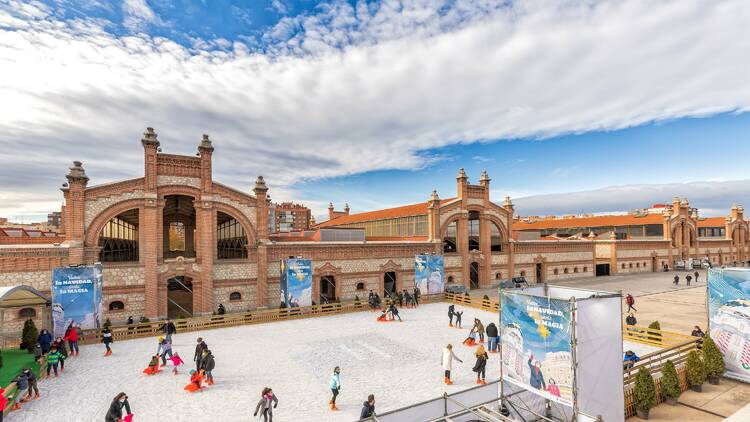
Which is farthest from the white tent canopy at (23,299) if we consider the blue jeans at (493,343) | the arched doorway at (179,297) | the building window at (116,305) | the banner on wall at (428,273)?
the banner on wall at (428,273)

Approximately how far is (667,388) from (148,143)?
95.8ft

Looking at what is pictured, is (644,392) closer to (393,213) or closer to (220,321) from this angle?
(220,321)

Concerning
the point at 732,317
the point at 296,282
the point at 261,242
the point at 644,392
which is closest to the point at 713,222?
the point at 732,317

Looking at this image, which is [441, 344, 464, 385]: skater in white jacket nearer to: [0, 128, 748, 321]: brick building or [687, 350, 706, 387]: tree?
[687, 350, 706, 387]: tree

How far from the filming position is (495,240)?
1614 inches

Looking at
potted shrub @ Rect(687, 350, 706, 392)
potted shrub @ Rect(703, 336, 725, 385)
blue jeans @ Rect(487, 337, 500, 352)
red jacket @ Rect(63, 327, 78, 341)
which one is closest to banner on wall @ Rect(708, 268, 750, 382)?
potted shrub @ Rect(703, 336, 725, 385)

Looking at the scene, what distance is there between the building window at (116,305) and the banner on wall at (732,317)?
31.0 m

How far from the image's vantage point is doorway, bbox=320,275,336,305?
3081 centimetres

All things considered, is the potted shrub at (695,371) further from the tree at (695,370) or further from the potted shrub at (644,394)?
the potted shrub at (644,394)

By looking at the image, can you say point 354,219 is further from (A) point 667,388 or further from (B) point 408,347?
(A) point 667,388

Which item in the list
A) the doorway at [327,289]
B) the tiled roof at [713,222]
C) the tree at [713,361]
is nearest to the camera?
the tree at [713,361]

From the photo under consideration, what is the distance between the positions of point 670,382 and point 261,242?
2392 cm

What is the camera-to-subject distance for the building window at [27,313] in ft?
68.8

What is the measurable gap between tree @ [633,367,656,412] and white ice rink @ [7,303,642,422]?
4931 millimetres
